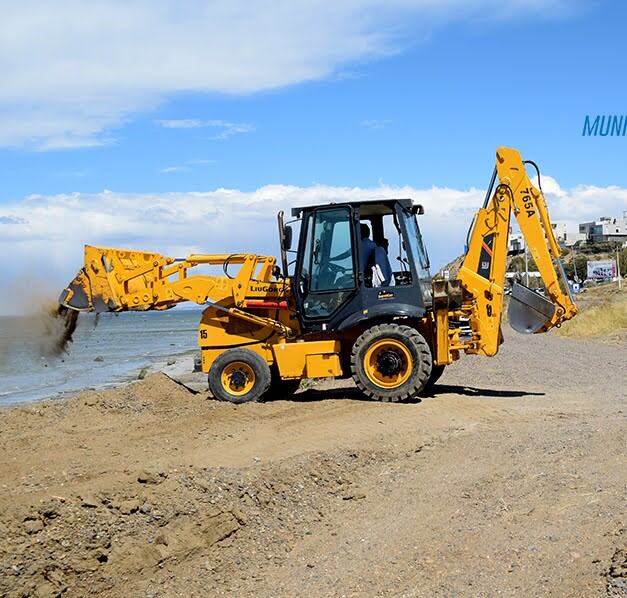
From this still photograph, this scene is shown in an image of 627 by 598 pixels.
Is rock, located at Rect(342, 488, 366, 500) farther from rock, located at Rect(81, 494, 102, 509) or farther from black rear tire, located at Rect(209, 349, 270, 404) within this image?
black rear tire, located at Rect(209, 349, 270, 404)

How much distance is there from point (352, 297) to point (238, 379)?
2219 mm

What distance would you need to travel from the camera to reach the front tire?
42.7ft

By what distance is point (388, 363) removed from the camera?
43.2 ft

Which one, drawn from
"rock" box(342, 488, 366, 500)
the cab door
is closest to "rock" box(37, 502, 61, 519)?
"rock" box(342, 488, 366, 500)

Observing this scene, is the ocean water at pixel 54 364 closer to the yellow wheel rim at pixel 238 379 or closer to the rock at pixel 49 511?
the yellow wheel rim at pixel 238 379

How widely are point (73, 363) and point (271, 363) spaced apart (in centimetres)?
2416

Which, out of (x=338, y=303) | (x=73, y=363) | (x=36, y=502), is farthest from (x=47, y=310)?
(x=73, y=363)

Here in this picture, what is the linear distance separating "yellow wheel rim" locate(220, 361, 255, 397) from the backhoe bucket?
4229mm

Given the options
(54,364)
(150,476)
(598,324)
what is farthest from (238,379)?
(54,364)

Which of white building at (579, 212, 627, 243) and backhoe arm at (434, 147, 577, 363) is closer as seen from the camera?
backhoe arm at (434, 147, 577, 363)

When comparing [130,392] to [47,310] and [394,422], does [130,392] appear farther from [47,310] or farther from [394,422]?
[394,422]

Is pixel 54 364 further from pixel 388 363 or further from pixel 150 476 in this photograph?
pixel 150 476

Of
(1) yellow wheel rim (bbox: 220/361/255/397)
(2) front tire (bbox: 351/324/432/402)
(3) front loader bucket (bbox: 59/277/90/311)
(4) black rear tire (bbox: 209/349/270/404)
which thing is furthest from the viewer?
(3) front loader bucket (bbox: 59/277/90/311)

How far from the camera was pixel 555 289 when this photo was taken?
14.1m
